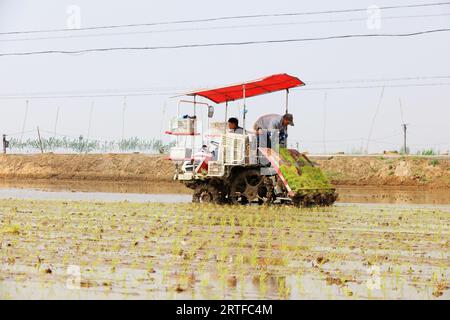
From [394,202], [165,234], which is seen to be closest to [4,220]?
[165,234]

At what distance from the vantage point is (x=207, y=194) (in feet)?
65.9

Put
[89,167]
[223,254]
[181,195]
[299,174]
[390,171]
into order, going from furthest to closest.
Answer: [89,167] → [390,171] → [181,195] → [299,174] → [223,254]

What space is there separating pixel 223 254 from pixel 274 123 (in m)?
9.89

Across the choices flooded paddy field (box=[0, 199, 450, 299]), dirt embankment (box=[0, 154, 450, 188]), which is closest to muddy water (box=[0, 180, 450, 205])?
dirt embankment (box=[0, 154, 450, 188])

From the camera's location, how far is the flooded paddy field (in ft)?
26.1

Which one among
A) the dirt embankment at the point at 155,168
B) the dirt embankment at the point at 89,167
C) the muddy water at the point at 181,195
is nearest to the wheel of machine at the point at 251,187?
the muddy water at the point at 181,195

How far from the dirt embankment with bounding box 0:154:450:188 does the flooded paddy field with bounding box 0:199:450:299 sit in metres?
15.5

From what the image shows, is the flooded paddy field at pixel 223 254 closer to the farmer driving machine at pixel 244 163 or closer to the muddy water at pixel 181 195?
the farmer driving machine at pixel 244 163

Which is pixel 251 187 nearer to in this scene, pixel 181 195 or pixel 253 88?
pixel 253 88

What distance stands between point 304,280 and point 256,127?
38.0ft

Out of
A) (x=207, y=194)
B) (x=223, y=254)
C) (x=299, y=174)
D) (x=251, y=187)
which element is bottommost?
(x=223, y=254)

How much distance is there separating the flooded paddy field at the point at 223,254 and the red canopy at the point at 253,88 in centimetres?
369

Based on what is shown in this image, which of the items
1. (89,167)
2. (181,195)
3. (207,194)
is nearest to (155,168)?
(89,167)
